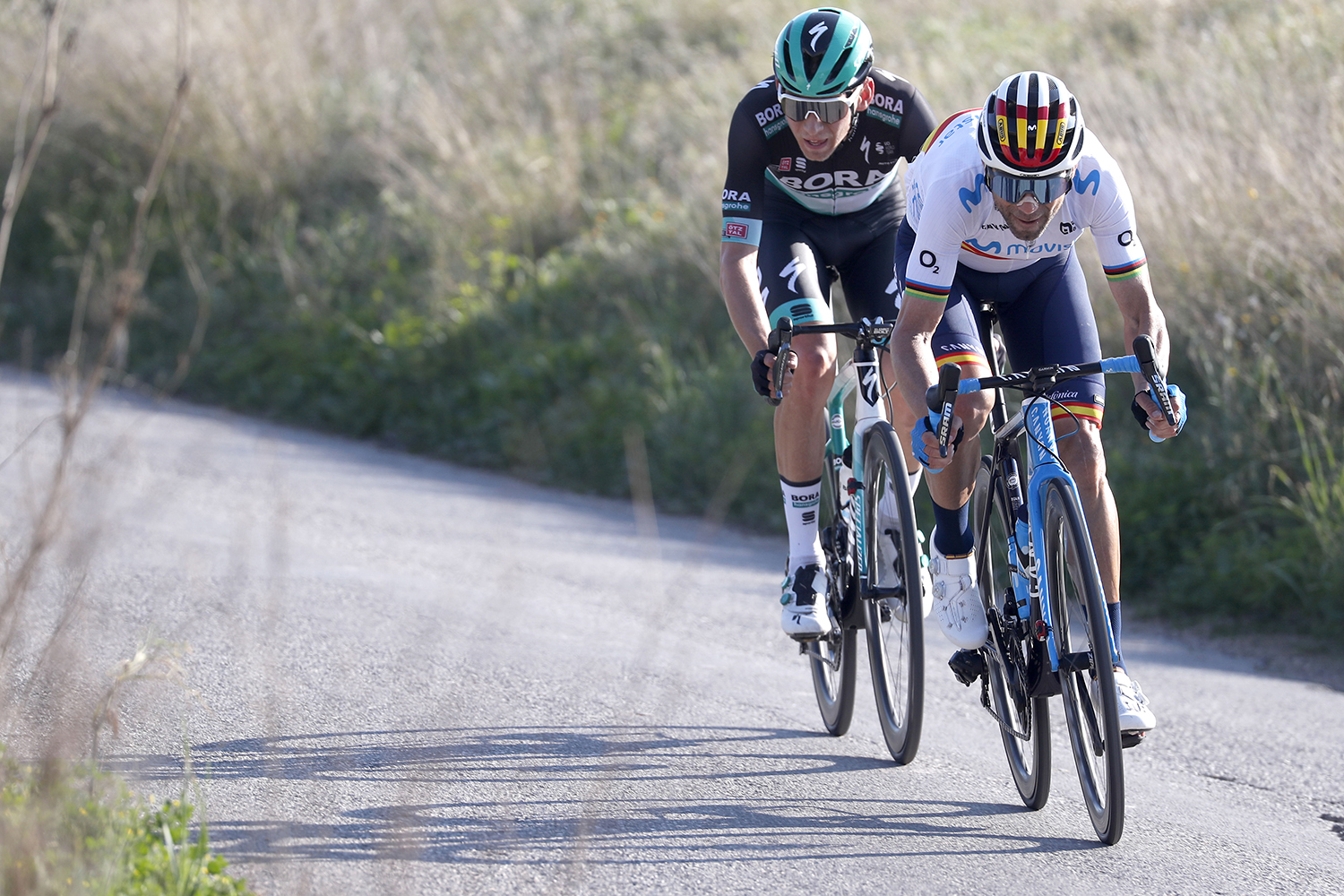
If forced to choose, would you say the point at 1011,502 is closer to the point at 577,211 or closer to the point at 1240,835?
the point at 1240,835

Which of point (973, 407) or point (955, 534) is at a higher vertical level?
point (973, 407)

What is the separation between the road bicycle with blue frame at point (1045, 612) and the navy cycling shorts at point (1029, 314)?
205 millimetres

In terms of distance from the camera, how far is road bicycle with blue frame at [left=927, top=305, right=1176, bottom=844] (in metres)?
3.41

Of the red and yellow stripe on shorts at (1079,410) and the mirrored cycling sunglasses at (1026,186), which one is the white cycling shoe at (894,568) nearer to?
the red and yellow stripe on shorts at (1079,410)

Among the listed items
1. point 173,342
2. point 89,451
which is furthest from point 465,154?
point 89,451

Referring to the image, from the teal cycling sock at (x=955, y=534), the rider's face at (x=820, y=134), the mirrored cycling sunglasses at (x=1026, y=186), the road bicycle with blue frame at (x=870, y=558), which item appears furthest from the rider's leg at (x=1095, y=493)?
the rider's face at (x=820, y=134)

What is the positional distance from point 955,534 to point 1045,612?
0.56 metres

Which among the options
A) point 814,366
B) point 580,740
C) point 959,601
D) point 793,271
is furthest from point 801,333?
point 580,740

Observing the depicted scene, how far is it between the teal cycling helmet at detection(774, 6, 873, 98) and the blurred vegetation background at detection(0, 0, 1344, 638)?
10.7ft

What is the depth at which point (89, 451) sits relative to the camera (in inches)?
280

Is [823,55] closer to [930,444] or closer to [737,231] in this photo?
[737,231]

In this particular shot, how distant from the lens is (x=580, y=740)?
14.2 feet

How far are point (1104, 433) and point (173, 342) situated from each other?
8.62m

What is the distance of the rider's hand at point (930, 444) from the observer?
3.72 m
